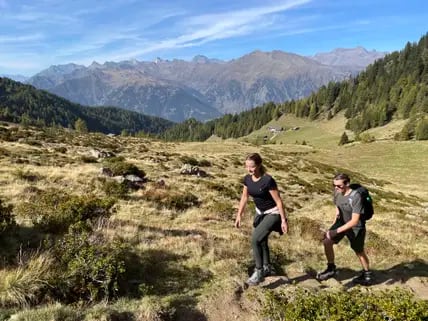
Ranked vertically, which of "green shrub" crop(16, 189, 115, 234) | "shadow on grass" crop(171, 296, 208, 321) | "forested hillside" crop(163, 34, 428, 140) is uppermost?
"forested hillside" crop(163, 34, 428, 140)

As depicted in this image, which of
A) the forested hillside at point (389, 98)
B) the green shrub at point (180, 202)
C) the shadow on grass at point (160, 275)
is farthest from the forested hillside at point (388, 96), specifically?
the shadow on grass at point (160, 275)

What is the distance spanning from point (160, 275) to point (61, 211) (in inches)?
151

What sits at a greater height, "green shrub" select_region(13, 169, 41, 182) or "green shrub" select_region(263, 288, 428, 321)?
→ "green shrub" select_region(13, 169, 41, 182)

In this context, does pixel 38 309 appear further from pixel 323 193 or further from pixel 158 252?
pixel 323 193

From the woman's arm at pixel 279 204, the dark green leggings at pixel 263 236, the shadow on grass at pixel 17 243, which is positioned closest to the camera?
the shadow on grass at pixel 17 243

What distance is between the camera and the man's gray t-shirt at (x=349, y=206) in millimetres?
8836

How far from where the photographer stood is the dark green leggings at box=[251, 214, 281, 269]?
26.9ft

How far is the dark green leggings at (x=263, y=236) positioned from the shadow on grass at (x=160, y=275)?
145 centimetres

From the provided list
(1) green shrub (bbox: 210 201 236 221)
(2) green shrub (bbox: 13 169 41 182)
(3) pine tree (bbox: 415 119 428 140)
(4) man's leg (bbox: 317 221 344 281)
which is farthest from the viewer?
(3) pine tree (bbox: 415 119 428 140)

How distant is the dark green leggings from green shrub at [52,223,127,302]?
9.96ft

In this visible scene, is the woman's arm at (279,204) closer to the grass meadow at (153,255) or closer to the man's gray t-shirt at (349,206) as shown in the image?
the grass meadow at (153,255)

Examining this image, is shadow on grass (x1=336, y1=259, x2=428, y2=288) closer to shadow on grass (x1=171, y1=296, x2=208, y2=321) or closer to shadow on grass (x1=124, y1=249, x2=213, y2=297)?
shadow on grass (x1=124, y1=249, x2=213, y2=297)

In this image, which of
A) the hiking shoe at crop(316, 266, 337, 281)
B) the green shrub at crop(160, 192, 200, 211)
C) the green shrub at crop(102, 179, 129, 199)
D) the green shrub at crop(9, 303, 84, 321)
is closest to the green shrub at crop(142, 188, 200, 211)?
the green shrub at crop(160, 192, 200, 211)

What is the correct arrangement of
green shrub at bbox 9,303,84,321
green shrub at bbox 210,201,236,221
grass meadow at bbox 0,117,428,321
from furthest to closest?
green shrub at bbox 210,201,236,221
grass meadow at bbox 0,117,428,321
green shrub at bbox 9,303,84,321
